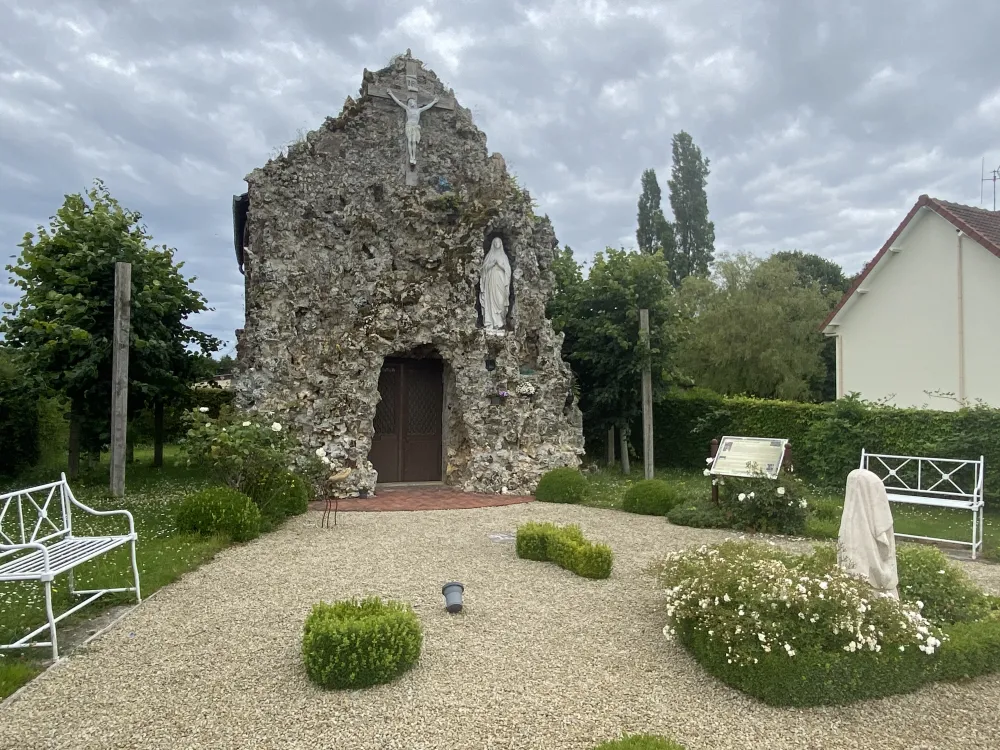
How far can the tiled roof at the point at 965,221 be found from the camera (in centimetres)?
1588

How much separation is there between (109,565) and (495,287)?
9151 millimetres

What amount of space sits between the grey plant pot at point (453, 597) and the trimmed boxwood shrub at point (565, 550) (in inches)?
67.4

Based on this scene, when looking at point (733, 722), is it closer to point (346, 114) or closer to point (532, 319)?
point (532, 319)

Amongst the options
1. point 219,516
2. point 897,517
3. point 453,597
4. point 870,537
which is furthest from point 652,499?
point 219,516

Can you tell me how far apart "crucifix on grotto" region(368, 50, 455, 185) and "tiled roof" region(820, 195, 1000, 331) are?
41.1 ft

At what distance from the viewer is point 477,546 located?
8.82m

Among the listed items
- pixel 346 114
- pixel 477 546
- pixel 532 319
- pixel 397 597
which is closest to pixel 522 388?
pixel 532 319

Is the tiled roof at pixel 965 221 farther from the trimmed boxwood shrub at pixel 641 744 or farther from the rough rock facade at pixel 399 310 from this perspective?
the trimmed boxwood shrub at pixel 641 744

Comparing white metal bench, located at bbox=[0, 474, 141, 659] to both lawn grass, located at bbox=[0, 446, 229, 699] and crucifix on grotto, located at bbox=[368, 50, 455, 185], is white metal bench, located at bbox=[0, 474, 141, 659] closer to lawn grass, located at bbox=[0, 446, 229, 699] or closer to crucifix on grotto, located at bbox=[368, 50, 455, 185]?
lawn grass, located at bbox=[0, 446, 229, 699]

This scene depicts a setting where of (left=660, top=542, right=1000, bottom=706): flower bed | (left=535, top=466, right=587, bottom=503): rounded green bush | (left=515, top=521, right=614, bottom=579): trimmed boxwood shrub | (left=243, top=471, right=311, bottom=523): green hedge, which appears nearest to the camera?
(left=660, top=542, right=1000, bottom=706): flower bed

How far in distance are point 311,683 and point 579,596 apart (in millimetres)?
2867

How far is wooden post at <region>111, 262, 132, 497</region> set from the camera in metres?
11.9

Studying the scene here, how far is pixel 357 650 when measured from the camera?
445cm

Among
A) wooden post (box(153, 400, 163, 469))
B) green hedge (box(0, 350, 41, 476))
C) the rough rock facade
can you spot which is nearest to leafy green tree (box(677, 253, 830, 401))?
the rough rock facade
